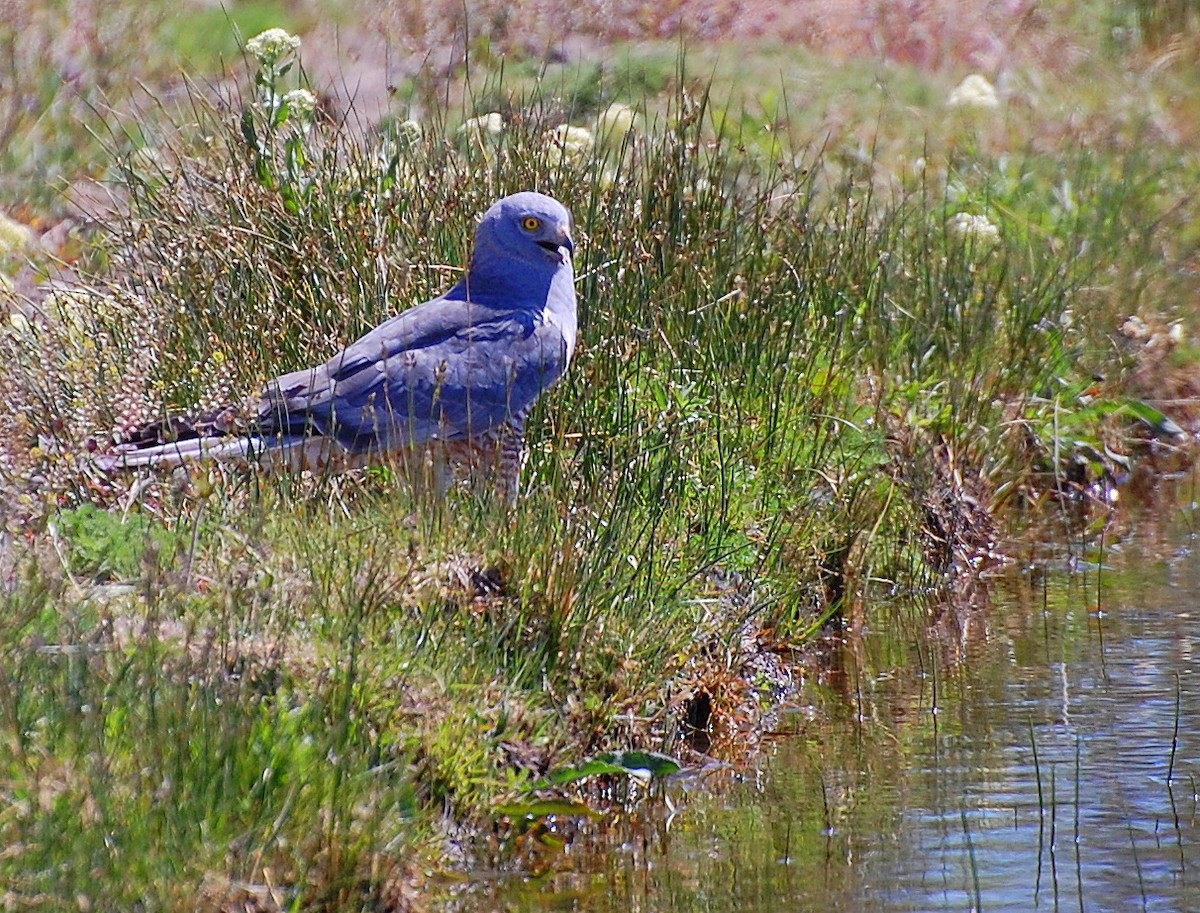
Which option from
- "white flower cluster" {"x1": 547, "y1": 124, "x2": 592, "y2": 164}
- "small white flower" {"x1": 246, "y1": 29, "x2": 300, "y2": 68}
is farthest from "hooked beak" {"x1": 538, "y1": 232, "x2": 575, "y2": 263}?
"small white flower" {"x1": 246, "y1": 29, "x2": 300, "y2": 68}

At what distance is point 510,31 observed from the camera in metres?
12.4

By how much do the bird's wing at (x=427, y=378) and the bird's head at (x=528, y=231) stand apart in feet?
0.56

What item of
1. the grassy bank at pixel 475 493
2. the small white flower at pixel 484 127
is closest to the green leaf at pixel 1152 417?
the grassy bank at pixel 475 493

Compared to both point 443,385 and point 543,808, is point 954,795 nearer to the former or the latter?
point 543,808

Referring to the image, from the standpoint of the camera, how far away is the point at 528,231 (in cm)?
569

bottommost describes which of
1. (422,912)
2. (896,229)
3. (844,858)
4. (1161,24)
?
(1161,24)

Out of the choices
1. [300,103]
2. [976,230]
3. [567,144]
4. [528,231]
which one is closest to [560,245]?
[528,231]

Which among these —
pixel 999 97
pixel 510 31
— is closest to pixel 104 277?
pixel 510 31

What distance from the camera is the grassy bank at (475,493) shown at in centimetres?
371

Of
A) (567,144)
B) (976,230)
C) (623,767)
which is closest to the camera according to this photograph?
(623,767)

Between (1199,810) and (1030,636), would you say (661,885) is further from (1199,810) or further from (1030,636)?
(1030,636)

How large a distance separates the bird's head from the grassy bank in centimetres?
41

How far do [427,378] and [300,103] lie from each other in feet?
4.16

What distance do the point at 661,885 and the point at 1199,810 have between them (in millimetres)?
1238
